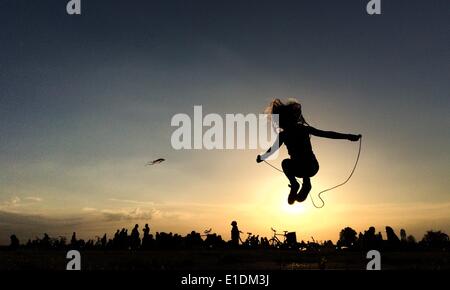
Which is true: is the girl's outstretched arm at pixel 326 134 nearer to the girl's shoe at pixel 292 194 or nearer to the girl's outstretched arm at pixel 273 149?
the girl's outstretched arm at pixel 273 149

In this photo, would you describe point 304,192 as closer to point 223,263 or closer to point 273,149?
point 273,149

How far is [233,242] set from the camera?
97.6 feet

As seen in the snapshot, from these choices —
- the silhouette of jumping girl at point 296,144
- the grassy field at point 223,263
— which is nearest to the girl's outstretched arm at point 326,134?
the silhouette of jumping girl at point 296,144

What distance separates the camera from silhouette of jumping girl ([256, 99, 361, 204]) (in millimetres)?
9703

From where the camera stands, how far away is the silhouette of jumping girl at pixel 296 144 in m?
9.70

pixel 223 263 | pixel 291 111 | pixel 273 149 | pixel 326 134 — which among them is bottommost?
pixel 223 263

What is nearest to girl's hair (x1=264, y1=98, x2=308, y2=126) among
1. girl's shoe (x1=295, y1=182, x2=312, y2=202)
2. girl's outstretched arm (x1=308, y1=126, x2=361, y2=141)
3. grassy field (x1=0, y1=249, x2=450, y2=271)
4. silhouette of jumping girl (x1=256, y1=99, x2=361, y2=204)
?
silhouette of jumping girl (x1=256, y1=99, x2=361, y2=204)

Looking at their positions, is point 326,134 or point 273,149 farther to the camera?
point 273,149

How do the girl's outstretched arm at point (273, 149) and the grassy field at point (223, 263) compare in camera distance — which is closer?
the girl's outstretched arm at point (273, 149)

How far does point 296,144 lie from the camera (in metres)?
9.73

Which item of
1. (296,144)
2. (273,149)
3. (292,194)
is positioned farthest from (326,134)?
(292,194)
